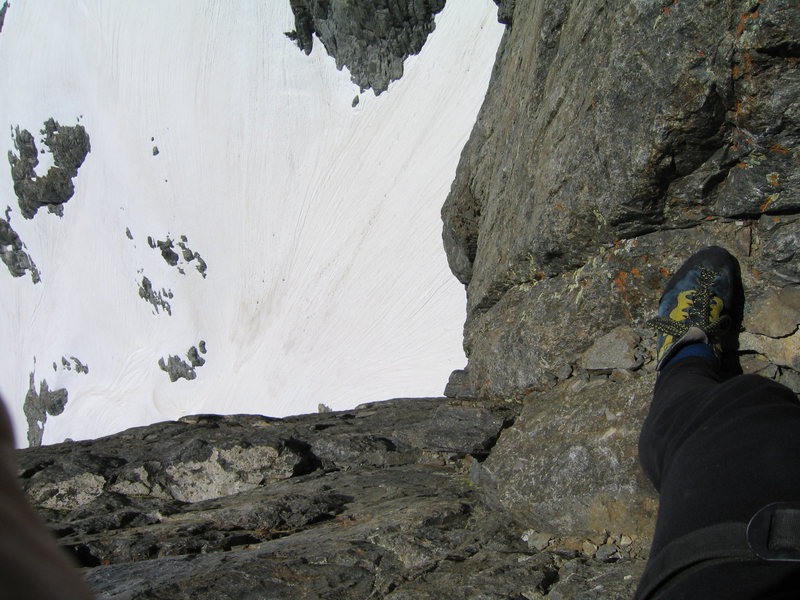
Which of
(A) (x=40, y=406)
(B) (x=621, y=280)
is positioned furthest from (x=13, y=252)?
(B) (x=621, y=280)

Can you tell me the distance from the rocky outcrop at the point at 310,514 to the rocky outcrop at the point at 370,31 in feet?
69.6

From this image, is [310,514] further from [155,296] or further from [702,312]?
[155,296]

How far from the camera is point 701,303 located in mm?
4062

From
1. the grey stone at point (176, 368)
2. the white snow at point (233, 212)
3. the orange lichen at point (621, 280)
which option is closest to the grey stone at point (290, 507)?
the orange lichen at point (621, 280)

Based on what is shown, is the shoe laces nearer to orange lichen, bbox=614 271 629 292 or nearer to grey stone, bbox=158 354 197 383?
orange lichen, bbox=614 271 629 292

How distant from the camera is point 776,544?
227 cm

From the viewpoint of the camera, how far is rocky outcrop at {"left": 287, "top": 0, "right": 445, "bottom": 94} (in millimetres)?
25625

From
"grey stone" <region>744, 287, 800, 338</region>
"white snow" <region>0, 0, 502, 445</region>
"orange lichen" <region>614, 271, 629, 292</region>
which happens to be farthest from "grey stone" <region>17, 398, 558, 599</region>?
"white snow" <region>0, 0, 502, 445</region>

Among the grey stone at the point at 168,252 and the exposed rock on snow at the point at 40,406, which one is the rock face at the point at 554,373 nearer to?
the grey stone at the point at 168,252

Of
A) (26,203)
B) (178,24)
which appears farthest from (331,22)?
(26,203)

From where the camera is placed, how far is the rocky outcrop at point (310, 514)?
3.87 metres

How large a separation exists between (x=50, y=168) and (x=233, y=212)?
1456 cm

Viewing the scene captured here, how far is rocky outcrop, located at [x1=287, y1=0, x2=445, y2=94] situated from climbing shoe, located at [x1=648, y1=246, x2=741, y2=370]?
2405cm

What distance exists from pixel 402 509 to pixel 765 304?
2922 millimetres
